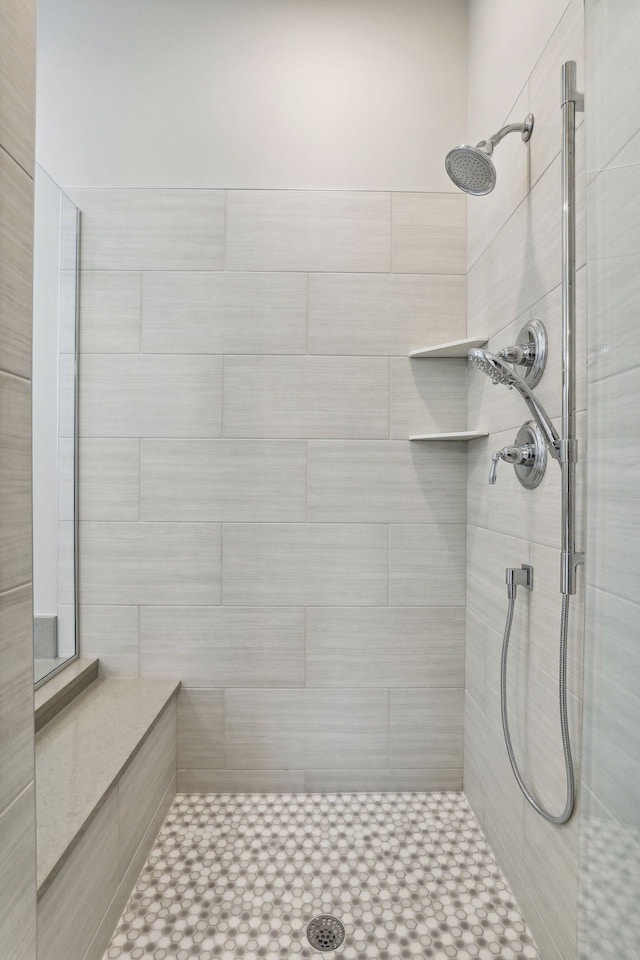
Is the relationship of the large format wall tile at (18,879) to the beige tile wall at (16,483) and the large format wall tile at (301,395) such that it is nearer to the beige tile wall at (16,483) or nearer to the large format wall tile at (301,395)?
the beige tile wall at (16,483)

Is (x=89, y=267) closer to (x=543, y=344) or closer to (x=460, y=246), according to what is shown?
(x=460, y=246)

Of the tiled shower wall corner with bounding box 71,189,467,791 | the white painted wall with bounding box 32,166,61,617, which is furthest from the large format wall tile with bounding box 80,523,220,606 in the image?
the white painted wall with bounding box 32,166,61,617

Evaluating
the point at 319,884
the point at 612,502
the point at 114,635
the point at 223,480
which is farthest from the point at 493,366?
the point at 114,635

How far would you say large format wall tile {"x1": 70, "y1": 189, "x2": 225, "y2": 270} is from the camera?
5.56 ft

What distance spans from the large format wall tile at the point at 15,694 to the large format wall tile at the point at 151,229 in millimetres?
1276

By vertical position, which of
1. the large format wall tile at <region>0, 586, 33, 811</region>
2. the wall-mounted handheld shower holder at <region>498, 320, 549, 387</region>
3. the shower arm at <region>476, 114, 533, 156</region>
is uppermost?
the shower arm at <region>476, 114, 533, 156</region>

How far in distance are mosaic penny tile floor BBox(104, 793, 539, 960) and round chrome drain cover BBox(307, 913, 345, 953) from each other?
1 cm

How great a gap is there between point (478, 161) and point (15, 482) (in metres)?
1.18

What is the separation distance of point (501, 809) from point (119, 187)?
221cm

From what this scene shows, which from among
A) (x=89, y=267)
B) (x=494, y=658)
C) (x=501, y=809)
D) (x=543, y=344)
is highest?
(x=89, y=267)

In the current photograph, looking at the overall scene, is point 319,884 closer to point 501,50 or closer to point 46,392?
point 46,392

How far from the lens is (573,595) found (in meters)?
0.99

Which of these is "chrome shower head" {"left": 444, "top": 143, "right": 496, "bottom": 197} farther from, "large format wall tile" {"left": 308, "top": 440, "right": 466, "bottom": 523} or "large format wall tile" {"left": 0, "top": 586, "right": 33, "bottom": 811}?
"large format wall tile" {"left": 0, "top": 586, "right": 33, "bottom": 811}

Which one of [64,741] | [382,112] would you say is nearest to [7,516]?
[64,741]
